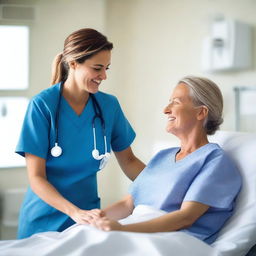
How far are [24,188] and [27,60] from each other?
2.94 ft

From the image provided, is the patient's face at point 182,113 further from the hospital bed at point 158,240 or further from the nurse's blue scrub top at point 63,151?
the nurse's blue scrub top at point 63,151

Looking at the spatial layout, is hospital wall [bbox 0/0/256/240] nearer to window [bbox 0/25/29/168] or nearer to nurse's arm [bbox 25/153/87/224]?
window [bbox 0/25/29/168]

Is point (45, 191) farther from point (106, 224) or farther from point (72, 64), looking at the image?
point (72, 64)

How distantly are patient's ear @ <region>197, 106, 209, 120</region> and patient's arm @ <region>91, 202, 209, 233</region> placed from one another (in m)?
0.33

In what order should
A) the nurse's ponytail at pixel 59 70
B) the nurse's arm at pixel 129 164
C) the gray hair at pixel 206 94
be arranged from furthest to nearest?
1. the nurse's arm at pixel 129 164
2. the nurse's ponytail at pixel 59 70
3. the gray hair at pixel 206 94

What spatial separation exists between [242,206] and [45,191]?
2.10ft

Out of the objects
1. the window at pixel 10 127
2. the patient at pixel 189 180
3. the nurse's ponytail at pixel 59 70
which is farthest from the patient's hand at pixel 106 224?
the window at pixel 10 127

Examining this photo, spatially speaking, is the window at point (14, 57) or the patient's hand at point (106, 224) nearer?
the patient's hand at point (106, 224)

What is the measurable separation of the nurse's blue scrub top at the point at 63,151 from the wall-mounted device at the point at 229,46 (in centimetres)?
99

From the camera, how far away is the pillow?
4.30ft

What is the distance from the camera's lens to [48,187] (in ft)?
4.83

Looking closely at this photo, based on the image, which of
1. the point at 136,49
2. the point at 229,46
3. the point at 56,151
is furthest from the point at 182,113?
the point at 136,49

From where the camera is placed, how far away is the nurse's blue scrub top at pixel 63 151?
1.60m

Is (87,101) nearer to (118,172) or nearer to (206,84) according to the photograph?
(206,84)
